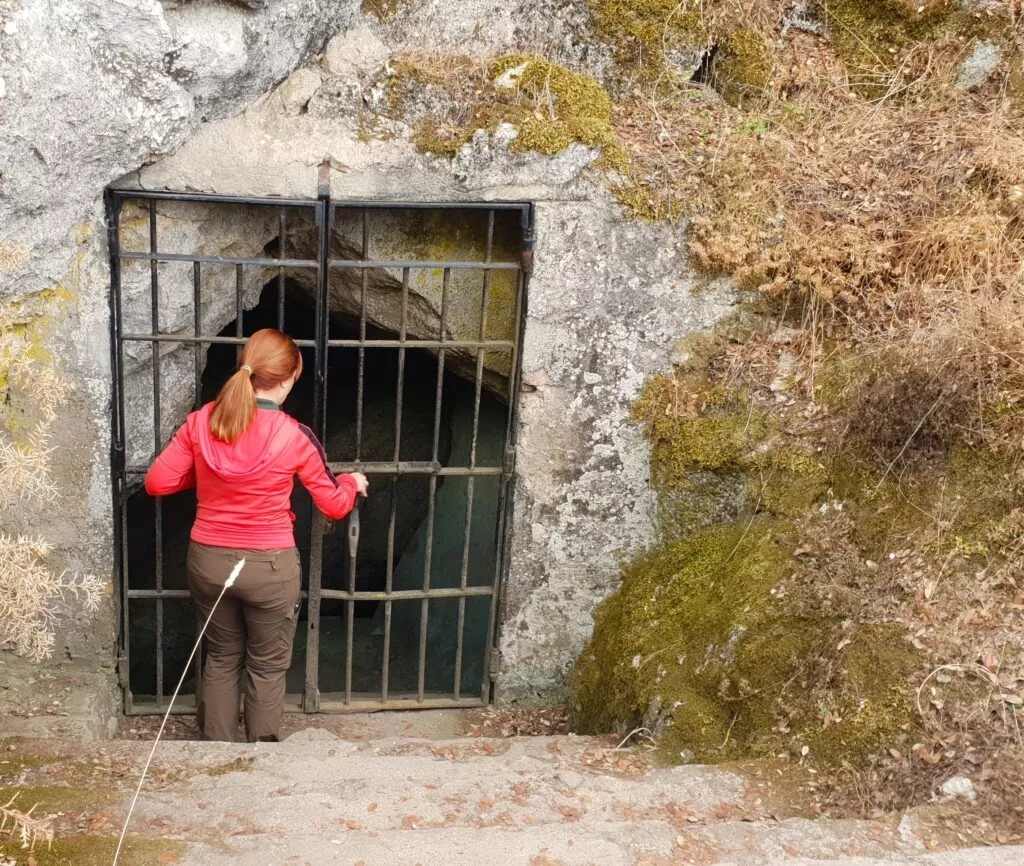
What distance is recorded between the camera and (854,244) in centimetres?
454

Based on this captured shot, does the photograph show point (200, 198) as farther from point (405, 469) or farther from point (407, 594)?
point (407, 594)

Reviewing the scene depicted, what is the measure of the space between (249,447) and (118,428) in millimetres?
891

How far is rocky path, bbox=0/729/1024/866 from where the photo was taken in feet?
9.95

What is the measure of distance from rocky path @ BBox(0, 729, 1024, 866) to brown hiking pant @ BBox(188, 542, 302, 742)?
0.38 m

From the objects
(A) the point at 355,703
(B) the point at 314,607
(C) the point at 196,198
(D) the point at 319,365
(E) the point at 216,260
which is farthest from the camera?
(A) the point at 355,703

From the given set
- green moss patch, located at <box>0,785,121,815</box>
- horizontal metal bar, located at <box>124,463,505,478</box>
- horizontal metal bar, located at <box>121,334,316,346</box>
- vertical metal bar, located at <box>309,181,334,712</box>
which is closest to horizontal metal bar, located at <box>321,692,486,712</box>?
vertical metal bar, located at <box>309,181,334,712</box>

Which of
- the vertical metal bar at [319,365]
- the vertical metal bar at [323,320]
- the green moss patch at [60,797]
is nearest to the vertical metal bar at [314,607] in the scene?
the vertical metal bar at [319,365]

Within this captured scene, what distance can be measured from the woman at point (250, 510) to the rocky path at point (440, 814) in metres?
0.44

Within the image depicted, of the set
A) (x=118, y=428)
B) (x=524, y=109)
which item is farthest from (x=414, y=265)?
(x=118, y=428)

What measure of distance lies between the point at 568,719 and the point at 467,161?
2.77 m

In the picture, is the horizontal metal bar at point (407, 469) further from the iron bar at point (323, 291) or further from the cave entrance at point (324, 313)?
the iron bar at point (323, 291)

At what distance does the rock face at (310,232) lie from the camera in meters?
3.84

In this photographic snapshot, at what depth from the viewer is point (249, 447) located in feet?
13.1

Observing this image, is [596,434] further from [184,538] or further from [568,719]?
[184,538]
